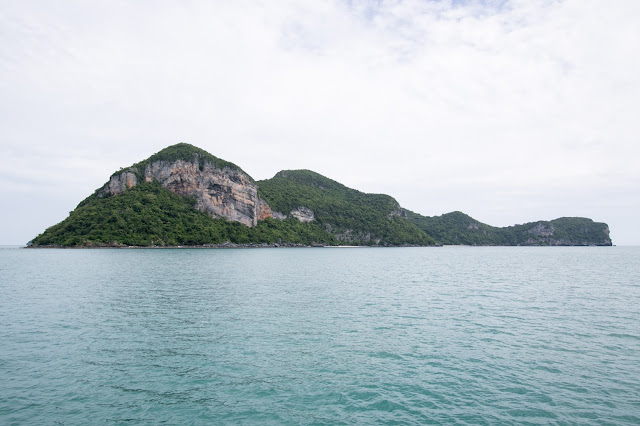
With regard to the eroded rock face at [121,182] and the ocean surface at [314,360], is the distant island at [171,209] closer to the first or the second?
the eroded rock face at [121,182]

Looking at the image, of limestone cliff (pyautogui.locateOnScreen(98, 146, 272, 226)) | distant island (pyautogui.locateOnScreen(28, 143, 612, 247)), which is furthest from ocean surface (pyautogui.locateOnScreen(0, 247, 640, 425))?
limestone cliff (pyautogui.locateOnScreen(98, 146, 272, 226))

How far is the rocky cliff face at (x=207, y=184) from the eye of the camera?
6641 inches

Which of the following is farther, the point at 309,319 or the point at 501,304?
the point at 501,304

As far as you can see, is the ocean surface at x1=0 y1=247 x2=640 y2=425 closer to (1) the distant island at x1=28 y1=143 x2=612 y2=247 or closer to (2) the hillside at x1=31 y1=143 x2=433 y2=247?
(1) the distant island at x1=28 y1=143 x2=612 y2=247

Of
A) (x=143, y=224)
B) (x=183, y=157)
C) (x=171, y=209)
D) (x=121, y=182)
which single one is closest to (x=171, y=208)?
(x=171, y=209)

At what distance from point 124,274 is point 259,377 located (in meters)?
Result: 43.9

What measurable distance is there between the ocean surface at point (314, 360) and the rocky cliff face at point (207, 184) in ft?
467

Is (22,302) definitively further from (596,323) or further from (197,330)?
(596,323)

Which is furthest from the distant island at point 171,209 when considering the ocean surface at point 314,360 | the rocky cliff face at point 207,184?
the ocean surface at point 314,360

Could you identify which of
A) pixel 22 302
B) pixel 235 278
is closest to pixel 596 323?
pixel 235 278

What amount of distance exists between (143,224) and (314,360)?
462 feet

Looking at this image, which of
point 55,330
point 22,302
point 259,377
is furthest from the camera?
point 22,302

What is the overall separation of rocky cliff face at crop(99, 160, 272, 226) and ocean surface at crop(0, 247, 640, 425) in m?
142

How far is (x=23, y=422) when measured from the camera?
11406 mm
